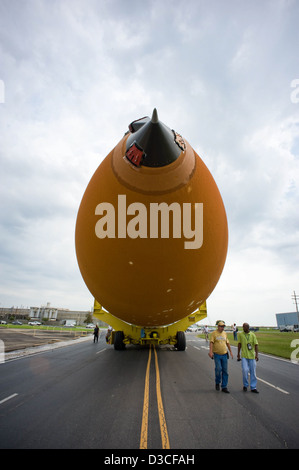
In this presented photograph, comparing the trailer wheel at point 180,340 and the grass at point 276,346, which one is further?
the grass at point 276,346

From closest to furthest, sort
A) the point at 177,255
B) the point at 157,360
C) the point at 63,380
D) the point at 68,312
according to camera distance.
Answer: the point at 177,255
the point at 63,380
the point at 157,360
the point at 68,312

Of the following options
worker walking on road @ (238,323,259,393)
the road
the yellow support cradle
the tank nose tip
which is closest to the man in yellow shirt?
the road

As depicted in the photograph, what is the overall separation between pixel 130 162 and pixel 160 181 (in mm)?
456

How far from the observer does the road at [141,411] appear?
2922 millimetres

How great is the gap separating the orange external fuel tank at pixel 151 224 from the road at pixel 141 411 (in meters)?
1.77

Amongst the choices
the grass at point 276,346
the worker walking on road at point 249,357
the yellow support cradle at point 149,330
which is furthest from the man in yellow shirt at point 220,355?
the grass at point 276,346

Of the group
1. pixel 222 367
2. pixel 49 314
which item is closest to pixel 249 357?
pixel 222 367

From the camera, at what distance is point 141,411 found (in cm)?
388

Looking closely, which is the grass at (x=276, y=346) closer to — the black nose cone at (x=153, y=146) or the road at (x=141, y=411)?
the road at (x=141, y=411)

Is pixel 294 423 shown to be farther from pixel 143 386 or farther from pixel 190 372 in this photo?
pixel 190 372

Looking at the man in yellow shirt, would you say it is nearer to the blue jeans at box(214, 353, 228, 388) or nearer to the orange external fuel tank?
the blue jeans at box(214, 353, 228, 388)

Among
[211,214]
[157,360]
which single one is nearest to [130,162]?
Answer: [211,214]

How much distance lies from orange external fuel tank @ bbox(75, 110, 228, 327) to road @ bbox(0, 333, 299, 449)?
5.81 feet
